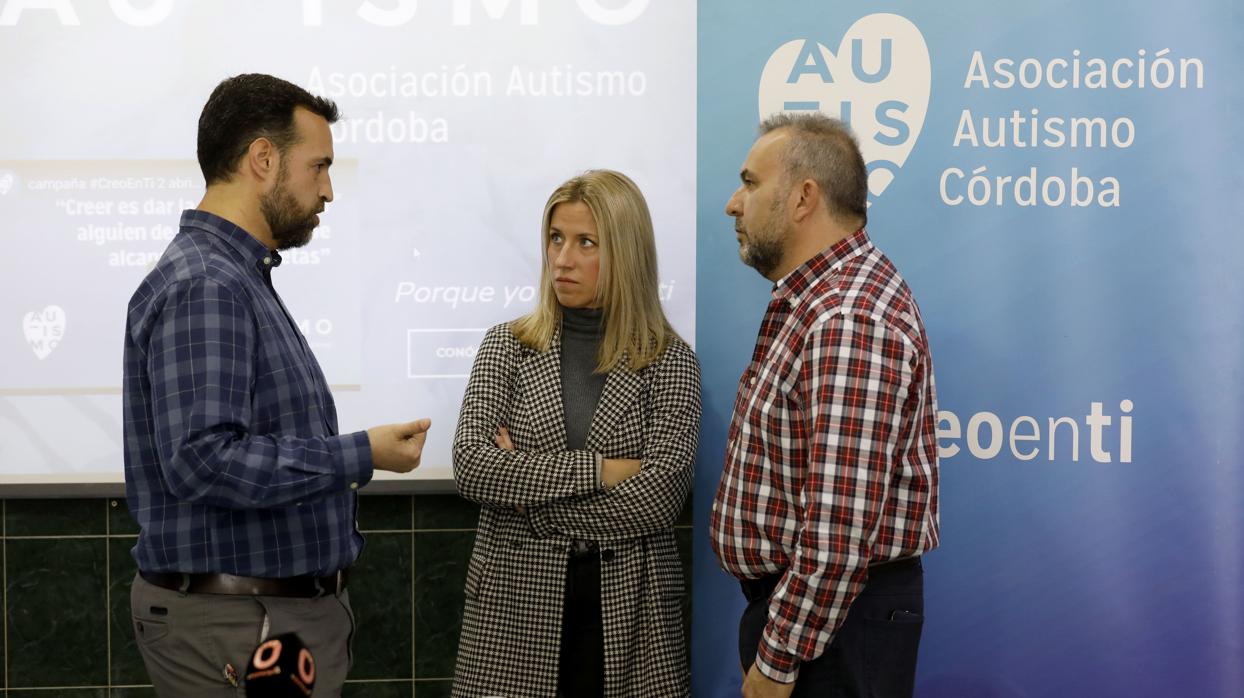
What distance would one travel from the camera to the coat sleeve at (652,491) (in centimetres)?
261

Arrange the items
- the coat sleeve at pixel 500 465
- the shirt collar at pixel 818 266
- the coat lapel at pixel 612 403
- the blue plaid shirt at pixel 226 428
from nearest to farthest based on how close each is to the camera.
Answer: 1. the blue plaid shirt at pixel 226 428
2. the shirt collar at pixel 818 266
3. the coat sleeve at pixel 500 465
4. the coat lapel at pixel 612 403

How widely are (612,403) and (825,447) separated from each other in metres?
0.93

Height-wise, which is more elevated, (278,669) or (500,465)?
(500,465)

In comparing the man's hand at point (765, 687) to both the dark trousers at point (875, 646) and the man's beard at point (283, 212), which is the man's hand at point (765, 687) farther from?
the man's beard at point (283, 212)

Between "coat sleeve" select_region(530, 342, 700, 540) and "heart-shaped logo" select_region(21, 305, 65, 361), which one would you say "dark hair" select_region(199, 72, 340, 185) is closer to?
"coat sleeve" select_region(530, 342, 700, 540)

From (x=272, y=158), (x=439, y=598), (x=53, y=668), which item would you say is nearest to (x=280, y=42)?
(x=272, y=158)

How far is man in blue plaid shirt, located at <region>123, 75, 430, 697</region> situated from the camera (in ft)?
5.89

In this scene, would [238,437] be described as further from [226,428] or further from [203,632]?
[203,632]

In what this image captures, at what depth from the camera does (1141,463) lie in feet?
10.6

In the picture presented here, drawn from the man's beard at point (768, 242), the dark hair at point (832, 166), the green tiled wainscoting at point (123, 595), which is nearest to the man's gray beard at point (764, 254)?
the man's beard at point (768, 242)

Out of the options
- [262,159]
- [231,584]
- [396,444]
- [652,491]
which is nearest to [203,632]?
[231,584]

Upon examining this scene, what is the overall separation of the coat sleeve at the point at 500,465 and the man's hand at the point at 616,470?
1.9 inches

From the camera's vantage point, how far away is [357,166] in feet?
10.4

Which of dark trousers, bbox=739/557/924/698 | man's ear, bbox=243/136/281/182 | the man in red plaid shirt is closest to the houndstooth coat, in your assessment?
the man in red plaid shirt
